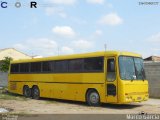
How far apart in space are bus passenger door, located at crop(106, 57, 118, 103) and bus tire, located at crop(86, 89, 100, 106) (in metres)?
0.87

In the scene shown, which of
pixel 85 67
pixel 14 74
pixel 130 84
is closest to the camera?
pixel 130 84

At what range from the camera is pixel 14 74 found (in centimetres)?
2733

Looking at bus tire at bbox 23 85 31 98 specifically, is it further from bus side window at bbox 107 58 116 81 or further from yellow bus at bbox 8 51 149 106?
bus side window at bbox 107 58 116 81

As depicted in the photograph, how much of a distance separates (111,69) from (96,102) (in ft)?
6.67

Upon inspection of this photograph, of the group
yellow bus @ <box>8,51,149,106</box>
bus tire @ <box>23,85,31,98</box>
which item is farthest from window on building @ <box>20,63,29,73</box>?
yellow bus @ <box>8,51,149,106</box>

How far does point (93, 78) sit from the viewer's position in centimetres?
1898

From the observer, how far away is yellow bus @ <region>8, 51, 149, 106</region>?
1773 centimetres

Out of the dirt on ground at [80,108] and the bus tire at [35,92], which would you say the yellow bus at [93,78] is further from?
the dirt on ground at [80,108]

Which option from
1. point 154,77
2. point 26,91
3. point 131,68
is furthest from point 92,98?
point 26,91

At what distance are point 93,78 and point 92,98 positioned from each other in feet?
3.53

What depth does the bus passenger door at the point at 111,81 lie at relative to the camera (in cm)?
1770

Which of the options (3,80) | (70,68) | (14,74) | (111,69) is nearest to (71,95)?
(70,68)

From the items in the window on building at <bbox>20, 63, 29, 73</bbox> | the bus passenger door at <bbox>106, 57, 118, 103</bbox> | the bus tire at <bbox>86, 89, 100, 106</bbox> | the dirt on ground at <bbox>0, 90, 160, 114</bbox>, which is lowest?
the dirt on ground at <bbox>0, 90, 160, 114</bbox>

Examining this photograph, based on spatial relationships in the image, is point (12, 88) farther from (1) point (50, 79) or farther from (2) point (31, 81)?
(1) point (50, 79)
